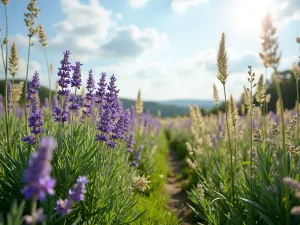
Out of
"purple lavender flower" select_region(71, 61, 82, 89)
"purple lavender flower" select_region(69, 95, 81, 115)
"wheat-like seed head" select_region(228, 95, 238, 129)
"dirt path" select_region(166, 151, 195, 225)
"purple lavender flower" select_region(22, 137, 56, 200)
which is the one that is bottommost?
"dirt path" select_region(166, 151, 195, 225)

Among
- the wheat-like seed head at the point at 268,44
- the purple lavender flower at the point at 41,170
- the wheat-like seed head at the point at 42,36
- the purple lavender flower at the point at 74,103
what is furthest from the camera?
the wheat-like seed head at the point at 42,36

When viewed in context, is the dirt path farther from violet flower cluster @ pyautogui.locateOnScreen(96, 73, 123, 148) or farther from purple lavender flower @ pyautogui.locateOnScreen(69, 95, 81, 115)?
purple lavender flower @ pyautogui.locateOnScreen(69, 95, 81, 115)

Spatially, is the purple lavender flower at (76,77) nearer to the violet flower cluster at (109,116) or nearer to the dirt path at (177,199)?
the violet flower cluster at (109,116)

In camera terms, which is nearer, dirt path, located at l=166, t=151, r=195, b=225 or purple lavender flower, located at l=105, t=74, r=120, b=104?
purple lavender flower, located at l=105, t=74, r=120, b=104

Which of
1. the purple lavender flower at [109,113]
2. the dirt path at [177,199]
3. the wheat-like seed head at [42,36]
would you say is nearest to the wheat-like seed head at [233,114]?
the purple lavender flower at [109,113]

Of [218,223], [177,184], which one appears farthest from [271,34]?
[177,184]

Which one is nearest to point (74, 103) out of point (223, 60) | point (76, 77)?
point (76, 77)

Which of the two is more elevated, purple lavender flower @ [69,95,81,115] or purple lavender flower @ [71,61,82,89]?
purple lavender flower @ [71,61,82,89]

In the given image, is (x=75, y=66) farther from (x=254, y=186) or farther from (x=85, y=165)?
(x=254, y=186)

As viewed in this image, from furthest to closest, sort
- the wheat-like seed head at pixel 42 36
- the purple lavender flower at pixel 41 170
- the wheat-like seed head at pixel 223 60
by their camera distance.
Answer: the wheat-like seed head at pixel 42 36
the wheat-like seed head at pixel 223 60
the purple lavender flower at pixel 41 170

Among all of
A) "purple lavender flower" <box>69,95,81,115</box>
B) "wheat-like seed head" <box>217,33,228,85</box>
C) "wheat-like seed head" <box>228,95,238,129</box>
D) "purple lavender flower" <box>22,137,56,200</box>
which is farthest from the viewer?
"purple lavender flower" <box>69,95,81,115</box>

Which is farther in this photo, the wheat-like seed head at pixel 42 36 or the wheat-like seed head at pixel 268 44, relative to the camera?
the wheat-like seed head at pixel 42 36

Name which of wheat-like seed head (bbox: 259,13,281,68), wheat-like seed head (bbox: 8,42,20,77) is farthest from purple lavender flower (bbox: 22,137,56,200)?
wheat-like seed head (bbox: 8,42,20,77)

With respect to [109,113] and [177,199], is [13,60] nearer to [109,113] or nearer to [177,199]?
[109,113]
